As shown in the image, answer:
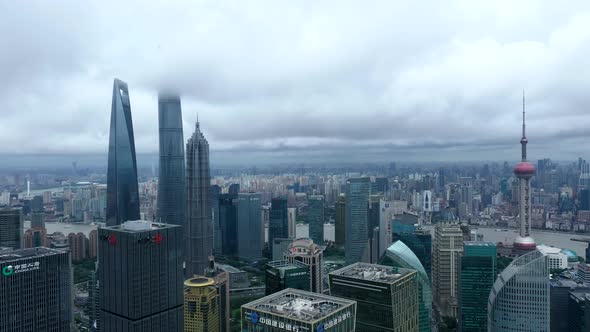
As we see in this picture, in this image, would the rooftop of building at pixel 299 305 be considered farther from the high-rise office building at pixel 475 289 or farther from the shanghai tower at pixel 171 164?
the shanghai tower at pixel 171 164

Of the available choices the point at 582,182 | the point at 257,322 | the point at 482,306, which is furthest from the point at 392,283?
the point at 582,182

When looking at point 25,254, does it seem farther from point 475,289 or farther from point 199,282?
point 475,289

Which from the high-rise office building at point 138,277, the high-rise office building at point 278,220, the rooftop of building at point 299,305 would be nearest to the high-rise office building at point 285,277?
the high-rise office building at point 138,277

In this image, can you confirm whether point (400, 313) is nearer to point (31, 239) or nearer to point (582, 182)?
point (31, 239)

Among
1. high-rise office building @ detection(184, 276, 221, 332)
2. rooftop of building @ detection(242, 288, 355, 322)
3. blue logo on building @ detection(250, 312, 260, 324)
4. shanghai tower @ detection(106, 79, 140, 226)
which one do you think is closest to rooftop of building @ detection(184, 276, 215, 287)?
high-rise office building @ detection(184, 276, 221, 332)

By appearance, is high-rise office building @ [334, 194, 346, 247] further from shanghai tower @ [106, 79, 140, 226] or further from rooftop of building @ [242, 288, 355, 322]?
rooftop of building @ [242, 288, 355, 322]

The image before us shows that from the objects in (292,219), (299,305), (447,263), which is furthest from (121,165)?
(299,305)
